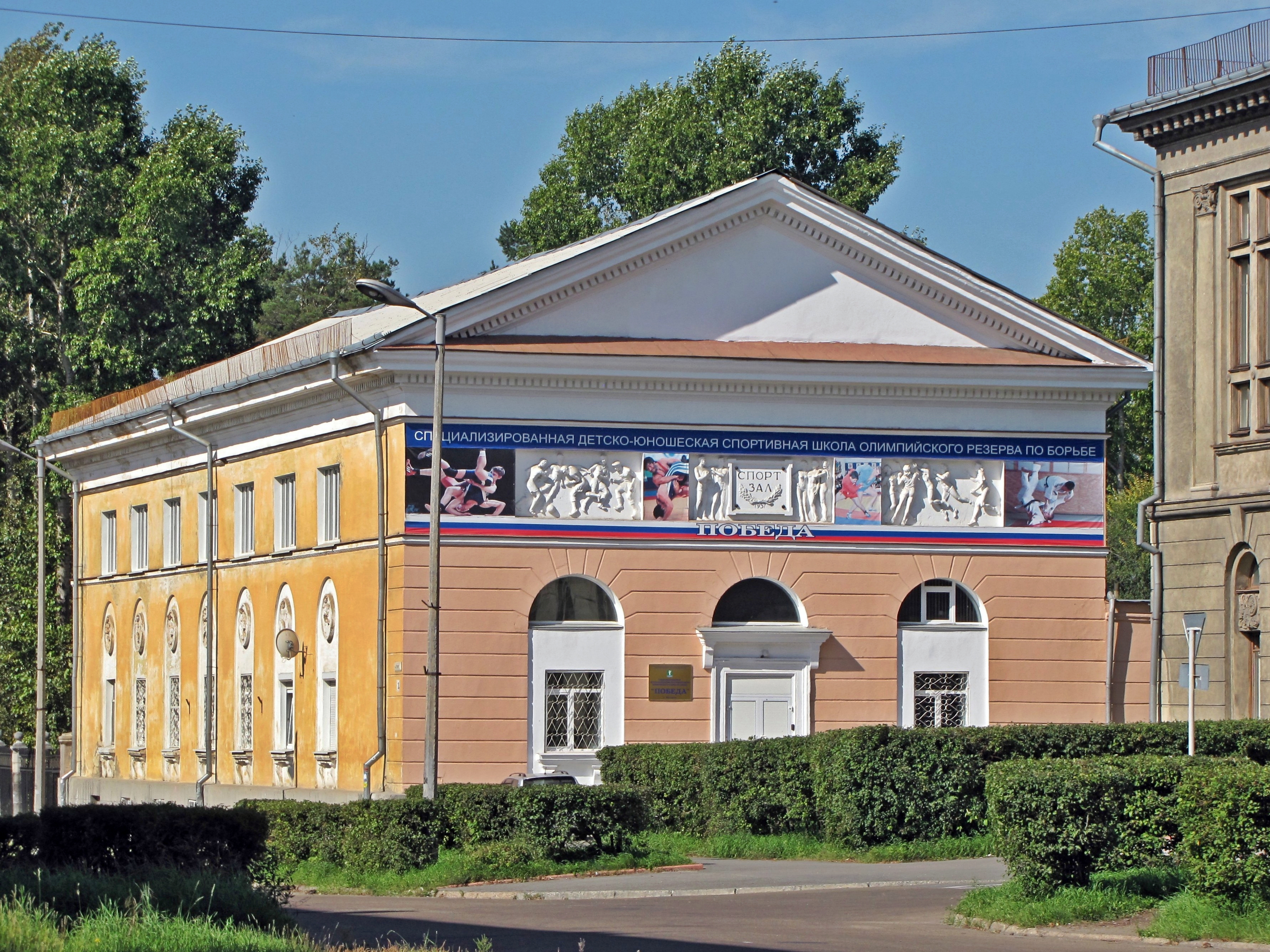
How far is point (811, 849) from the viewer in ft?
95.4

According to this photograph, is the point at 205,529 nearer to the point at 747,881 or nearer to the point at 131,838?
the point at 747,881

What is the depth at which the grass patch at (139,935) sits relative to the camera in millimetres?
14305

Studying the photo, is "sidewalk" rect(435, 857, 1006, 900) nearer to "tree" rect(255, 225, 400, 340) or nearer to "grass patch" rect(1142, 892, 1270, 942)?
"grass patch" rect(1142, 892, 1270, 942)

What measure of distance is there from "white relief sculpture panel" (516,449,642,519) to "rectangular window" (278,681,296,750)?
6.94 m

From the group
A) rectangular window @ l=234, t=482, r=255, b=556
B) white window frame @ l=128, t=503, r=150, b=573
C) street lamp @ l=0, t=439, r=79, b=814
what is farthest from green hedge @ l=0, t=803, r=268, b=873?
street lamp @ l=0, t=439, r=79, b=814

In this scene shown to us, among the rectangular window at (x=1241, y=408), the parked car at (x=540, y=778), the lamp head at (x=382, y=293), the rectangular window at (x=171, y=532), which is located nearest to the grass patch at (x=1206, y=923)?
the parked car at (x=540, y=778)

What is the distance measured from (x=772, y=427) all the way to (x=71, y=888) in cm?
2163

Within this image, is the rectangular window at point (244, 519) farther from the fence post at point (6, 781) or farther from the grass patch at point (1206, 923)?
the grass patch at point (1206, 923)

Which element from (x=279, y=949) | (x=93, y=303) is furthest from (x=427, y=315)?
(x=93, y=303)

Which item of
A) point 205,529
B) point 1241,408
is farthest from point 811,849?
point 205,529

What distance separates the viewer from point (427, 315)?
107 ft

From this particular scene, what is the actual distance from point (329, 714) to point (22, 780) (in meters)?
14.4

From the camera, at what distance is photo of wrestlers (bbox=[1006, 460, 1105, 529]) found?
38.2 m

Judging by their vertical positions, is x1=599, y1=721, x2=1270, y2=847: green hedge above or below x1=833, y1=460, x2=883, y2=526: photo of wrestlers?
below
